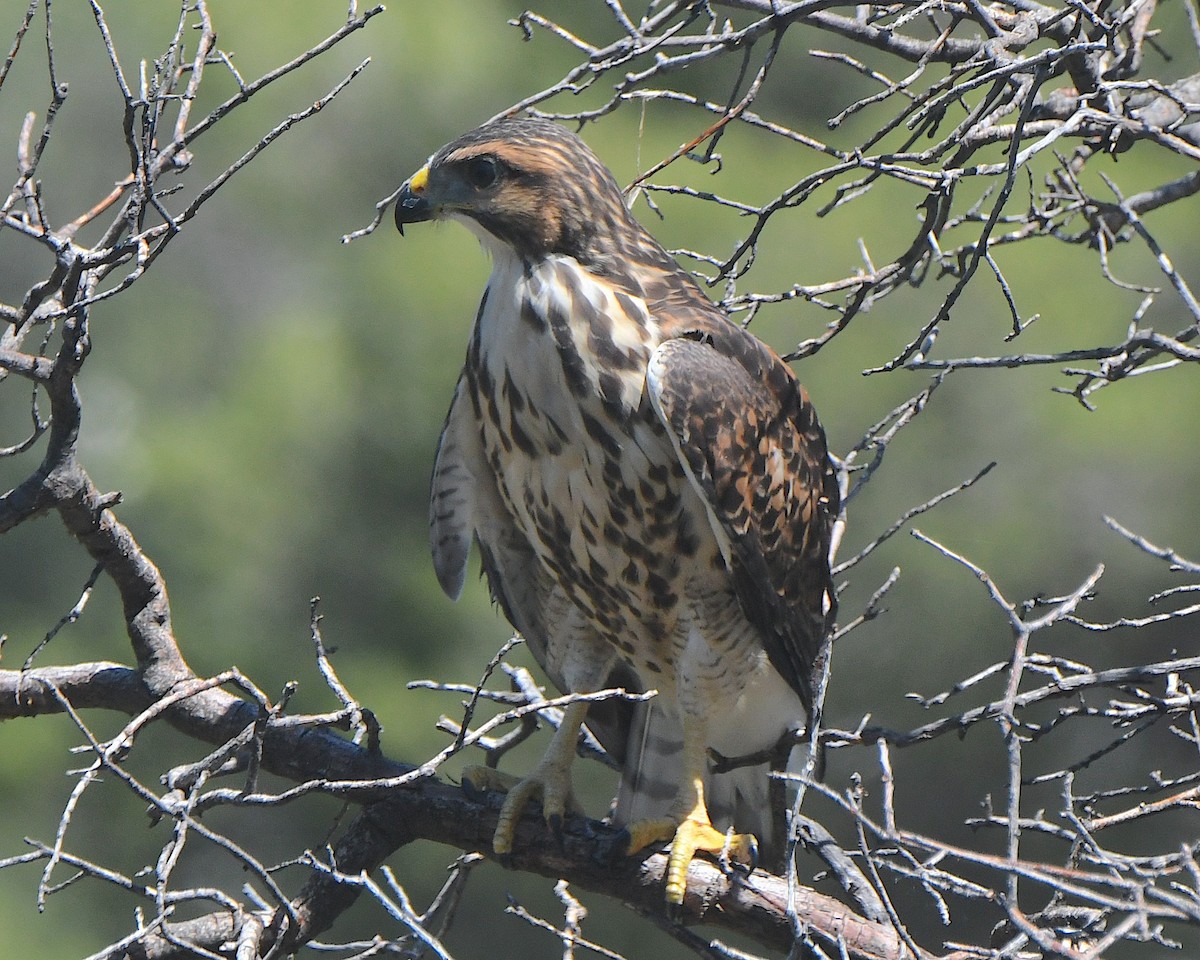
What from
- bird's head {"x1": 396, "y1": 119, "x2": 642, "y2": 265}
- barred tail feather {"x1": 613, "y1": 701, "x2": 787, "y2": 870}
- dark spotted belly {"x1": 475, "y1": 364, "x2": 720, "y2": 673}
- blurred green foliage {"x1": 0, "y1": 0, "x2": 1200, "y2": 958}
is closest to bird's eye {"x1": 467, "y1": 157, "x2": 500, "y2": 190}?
bird's head {"x1": 396, "y1": 119, "x2": 642, "y2": 265}

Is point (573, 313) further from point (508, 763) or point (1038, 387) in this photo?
point (1038, 387)

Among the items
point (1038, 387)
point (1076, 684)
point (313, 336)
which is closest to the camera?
point (1076, 684)

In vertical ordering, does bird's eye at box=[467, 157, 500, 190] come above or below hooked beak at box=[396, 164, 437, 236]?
above

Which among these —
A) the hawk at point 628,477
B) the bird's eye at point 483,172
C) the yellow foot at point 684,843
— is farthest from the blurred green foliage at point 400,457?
the bird's eye at point 483,172

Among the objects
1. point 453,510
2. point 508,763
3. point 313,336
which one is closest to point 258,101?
point 313,336

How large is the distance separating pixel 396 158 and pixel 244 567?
367cm

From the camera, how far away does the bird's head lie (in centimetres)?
274

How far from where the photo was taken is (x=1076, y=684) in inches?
78.4

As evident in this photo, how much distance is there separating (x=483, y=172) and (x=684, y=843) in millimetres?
1365

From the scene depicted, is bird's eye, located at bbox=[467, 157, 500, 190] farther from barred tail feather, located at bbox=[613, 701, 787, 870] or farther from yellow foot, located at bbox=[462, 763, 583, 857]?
barred tail feather, located at bbox=[613, 701, 787, 870]

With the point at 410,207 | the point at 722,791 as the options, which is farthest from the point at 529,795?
the point at 410,207

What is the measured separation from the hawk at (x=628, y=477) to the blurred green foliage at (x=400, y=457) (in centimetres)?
403

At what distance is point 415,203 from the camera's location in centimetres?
275

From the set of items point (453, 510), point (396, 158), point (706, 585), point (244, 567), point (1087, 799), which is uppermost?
point (396, 158)
